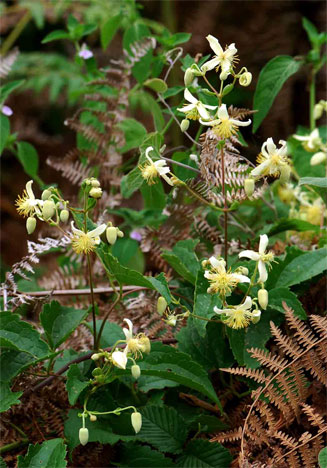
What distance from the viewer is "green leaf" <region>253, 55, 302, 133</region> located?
2.89 ft

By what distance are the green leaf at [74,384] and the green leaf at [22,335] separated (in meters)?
0.04

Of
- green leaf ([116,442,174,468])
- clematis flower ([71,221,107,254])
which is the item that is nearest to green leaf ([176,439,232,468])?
green leaf ([116,442,174,468])

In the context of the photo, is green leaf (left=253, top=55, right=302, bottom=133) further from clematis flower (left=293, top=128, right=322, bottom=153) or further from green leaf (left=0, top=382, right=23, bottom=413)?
green leaf (left=0, top=382, right=23, bottom=413)

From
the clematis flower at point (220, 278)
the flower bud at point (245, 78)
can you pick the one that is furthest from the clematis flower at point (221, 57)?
the clematis flower at point (220, 278)

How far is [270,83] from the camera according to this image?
2.95 feet

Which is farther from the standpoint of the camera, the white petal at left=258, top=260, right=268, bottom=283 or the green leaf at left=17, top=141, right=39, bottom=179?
the green leaf at left=17, top=141, right=39, bottom=179

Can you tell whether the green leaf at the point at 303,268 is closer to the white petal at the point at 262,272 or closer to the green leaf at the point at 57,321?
the white petal at the point at 262,272

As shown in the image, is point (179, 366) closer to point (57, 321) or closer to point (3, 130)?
point (57, 321)

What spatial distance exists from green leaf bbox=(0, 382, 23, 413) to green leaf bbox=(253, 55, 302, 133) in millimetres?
466

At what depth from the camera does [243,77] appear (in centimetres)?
62

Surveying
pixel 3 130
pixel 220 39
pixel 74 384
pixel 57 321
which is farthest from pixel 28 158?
pixel 220 39

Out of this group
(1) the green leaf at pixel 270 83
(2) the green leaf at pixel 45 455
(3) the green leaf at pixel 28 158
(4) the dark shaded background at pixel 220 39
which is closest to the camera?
(2) the green leaf at pixel 45 455

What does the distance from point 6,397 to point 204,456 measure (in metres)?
0.21

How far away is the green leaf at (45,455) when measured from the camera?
58 cm
